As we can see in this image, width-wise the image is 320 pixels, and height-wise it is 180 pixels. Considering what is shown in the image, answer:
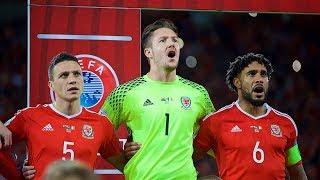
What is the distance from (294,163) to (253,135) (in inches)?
17.3

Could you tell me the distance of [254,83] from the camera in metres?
4.90

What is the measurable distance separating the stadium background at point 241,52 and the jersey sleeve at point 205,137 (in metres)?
2.17

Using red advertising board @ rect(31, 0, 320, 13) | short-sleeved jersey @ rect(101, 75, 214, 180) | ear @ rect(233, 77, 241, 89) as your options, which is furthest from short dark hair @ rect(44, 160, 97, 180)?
red advertising board @ rect(31, 0, 320, 13)

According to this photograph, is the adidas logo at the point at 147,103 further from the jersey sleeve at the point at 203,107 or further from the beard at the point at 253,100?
the beard at the point at 253,100

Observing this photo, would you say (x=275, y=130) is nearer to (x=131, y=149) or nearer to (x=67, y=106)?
(x=131, y=149)

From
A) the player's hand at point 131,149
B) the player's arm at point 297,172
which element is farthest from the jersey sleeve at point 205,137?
the player's arm at point 297,172

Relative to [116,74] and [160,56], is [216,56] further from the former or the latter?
[160,56]

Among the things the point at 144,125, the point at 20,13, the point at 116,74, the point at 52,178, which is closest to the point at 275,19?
the point at 20,13

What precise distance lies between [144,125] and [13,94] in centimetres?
282

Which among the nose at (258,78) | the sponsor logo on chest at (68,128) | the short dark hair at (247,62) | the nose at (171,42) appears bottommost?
the sponsor logo on chest at (68,128)

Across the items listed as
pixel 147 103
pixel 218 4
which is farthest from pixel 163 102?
pixel 218 4

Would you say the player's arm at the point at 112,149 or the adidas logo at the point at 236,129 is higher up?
the adidas logo at the point at 236,129

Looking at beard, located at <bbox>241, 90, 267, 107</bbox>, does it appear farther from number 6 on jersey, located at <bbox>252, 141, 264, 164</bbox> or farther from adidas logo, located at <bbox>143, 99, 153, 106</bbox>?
adidas logo, located at <bbox>143, 99, 153, 106</bbox>

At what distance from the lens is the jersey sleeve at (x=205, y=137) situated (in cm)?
492
